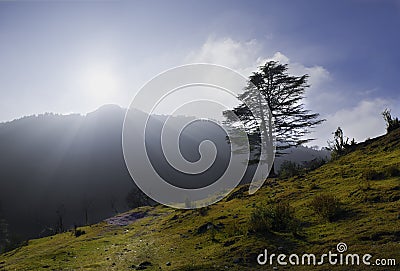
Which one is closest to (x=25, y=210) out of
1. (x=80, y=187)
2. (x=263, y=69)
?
(x=80, y=187)

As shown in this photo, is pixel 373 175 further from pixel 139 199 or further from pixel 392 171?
pixel 139 199

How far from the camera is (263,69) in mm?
30266

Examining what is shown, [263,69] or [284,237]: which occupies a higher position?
[263,69]

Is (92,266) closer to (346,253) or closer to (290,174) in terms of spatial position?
(346,253)

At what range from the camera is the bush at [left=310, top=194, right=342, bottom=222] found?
38.1 ft

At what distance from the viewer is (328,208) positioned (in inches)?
467

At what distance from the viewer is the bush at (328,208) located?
11.6 m

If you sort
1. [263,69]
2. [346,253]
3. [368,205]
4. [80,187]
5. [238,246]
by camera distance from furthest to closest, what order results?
1. [80,187]
2. [263,69]
3. [368,205]
4. [238,246]
5. [346,253]

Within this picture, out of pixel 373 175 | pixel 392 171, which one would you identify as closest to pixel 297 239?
pixel 373 175

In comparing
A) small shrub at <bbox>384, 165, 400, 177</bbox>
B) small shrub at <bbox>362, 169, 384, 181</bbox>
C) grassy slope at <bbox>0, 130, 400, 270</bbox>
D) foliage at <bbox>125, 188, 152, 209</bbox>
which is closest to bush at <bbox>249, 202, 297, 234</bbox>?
grassy slope at <bbox>0, 130, 400, 270</bbox>

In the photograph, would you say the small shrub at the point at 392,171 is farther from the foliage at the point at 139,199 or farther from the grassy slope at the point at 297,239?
the foliage at the point at 139,199

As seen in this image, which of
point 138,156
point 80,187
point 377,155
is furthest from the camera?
point 80,187

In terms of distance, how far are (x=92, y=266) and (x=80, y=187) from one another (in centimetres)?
16837

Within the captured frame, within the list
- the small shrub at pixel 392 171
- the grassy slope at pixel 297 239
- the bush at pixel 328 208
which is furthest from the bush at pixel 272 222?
the small shrub at pixel 392 171
